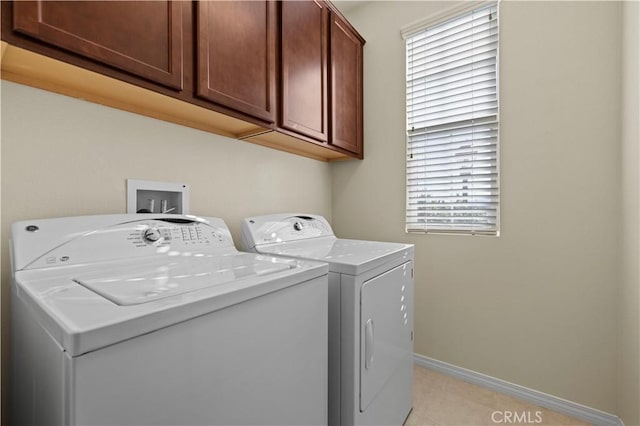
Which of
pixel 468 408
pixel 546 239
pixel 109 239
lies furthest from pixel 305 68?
pixel 468 408

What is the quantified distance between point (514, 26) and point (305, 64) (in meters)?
1.35

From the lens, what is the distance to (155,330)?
562 millimetres

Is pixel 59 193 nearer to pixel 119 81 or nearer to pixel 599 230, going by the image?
pixel 119 81

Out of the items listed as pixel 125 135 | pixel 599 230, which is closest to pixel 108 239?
pixel 125 135

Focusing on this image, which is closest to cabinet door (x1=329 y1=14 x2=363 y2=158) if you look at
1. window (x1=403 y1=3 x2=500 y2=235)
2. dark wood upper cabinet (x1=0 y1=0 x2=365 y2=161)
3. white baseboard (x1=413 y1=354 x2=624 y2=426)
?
dark wood upper cabinet (x1=0 y1=0 x2=365 y2=161)

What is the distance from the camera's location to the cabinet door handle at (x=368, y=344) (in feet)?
3.92

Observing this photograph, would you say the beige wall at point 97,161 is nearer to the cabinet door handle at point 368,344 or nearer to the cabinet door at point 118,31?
the cabinet door at point 118,31

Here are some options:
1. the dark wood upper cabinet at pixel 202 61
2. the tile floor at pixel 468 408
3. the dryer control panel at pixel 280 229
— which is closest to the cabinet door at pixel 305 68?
the dark wood upper cabinet at pixel 202 61

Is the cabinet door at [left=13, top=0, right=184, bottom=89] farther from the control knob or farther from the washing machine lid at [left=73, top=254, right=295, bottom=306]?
the washing machine lid at [left=73, top=254, right=295, bottom=306]

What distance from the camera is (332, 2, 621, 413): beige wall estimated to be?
1.55 meters

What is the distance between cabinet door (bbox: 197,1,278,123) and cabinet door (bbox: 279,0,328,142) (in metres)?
0.09

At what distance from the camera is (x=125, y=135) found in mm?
1247

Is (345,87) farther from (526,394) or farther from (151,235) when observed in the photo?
(526,394)

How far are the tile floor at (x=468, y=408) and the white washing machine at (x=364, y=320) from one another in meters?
0.16
